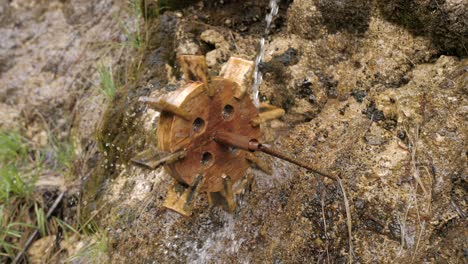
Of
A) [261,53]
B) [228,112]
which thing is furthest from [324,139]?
[261,53]

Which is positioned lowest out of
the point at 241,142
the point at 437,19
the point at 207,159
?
the point at 207,159

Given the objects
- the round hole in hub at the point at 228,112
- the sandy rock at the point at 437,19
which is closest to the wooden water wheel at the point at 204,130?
the round hole in hub at the point at 228,112

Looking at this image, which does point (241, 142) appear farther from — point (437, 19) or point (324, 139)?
point (437, 19)

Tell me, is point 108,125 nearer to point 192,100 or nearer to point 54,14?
point 192,100

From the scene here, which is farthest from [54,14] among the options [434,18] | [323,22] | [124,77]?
[434,18]

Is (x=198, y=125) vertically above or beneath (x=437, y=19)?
beneath

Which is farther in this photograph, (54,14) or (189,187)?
(54,14)

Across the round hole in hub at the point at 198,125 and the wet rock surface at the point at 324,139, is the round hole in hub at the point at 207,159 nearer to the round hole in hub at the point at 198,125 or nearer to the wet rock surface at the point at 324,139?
the round hole in hub at the point at 198,125
